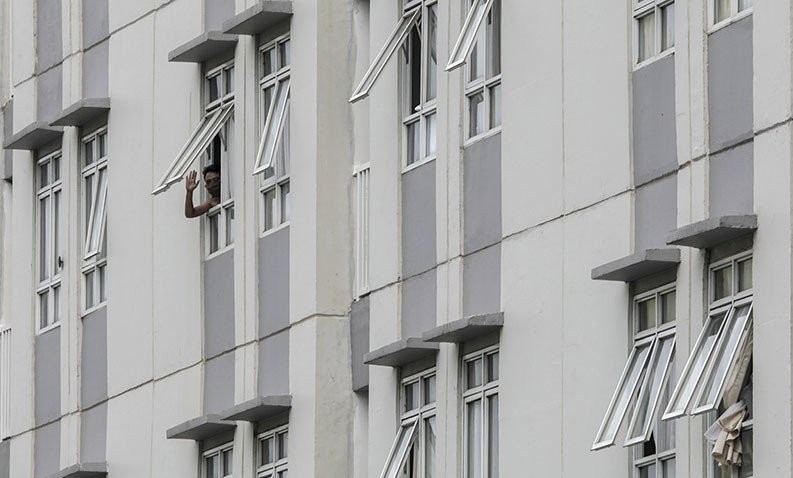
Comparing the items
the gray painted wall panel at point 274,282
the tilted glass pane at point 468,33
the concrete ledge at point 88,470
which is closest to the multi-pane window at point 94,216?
the concrete ledge at point 88,470

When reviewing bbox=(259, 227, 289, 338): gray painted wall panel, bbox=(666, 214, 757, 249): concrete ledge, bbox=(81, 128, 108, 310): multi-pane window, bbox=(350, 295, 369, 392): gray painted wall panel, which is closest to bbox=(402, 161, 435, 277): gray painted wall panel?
bbox=(350, 295, 369, 392): gray painted wall panel

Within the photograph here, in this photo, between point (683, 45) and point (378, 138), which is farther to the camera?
point (378, 138)

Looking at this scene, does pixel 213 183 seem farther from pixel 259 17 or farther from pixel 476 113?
pixel 476 113

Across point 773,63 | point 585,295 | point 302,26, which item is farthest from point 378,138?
point 773,63

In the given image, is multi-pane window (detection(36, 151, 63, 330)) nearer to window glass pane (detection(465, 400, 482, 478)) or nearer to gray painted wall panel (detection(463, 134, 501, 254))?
gray painted wall panel (detection(463, 134, 501, 254))

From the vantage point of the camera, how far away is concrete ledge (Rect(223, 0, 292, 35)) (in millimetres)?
31031

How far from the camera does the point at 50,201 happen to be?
119ft

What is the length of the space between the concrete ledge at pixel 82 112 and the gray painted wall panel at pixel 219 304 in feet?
10.5

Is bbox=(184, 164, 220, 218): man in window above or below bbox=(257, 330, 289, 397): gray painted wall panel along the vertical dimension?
above

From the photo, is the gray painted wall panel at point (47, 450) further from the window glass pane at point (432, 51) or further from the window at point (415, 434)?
the window glass pane at point (432, 51)

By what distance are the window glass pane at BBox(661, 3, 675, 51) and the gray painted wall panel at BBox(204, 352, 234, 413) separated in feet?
26.7

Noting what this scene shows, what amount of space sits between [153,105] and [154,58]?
0.52 meters

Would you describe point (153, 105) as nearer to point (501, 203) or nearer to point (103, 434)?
point (103, 434)

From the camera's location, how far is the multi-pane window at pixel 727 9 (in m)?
23.9
